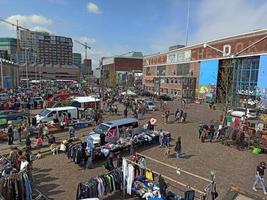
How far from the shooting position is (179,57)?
2569 inches

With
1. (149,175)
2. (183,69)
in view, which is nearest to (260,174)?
(149,175)

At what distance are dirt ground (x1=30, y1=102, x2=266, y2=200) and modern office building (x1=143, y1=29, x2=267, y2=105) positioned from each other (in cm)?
1329

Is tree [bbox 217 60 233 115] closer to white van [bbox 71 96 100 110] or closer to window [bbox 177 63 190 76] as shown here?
window [bbox 177 63 190 76]

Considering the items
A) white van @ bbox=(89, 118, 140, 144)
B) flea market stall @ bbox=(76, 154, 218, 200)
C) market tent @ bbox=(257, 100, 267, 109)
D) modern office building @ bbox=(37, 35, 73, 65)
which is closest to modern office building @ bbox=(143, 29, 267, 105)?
market tent @ bbox=(257, 100, 267, 109)

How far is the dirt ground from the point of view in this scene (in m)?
11.3

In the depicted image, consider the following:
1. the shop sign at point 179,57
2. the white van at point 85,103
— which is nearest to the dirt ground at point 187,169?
the white van at point 85,103

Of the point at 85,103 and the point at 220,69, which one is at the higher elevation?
the point at 220,69

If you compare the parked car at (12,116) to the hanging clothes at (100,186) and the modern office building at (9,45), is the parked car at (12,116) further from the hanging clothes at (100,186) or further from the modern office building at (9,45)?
the modern office building at (9,45)

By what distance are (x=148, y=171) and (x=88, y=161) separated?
193 inches

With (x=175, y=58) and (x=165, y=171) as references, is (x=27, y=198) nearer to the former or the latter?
(x=165, y=171)

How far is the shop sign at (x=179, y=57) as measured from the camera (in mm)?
60656

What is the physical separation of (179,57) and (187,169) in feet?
180

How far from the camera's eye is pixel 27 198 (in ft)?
30.7

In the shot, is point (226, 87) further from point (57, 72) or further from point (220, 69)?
point (57, 72)
